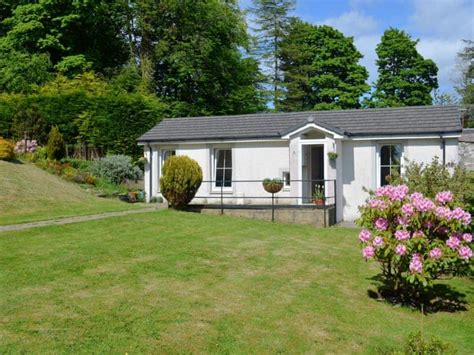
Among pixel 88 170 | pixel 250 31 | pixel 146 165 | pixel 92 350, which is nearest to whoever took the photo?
pixel 92 350

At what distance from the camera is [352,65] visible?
155 feet

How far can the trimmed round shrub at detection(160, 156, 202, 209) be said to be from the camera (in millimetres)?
18688

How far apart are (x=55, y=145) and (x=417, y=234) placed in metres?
21.7

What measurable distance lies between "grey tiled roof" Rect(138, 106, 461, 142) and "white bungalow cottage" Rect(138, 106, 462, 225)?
0.04m

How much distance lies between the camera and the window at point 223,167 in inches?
869

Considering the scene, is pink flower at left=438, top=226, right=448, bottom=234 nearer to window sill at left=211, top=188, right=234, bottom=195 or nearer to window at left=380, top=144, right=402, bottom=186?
window at left=380, top=144, right=402, bottom=186

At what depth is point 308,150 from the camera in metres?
20.6

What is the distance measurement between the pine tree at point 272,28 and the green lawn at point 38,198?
26.8 m

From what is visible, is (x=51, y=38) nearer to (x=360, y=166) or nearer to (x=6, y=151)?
(x=6, y=151)

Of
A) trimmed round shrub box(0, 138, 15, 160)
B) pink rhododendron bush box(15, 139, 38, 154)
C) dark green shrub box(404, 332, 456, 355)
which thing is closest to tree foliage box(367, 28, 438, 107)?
pink rhododendron bush box(15, 139, 38, 154)

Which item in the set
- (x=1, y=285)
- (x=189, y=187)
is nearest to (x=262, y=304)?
(x=1, y=285)

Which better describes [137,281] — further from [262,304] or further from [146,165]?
[146,165]

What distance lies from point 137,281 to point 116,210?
9.64 metres

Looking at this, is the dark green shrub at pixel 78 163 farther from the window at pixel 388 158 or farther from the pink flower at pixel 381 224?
the pink flower at pixel 381 224
